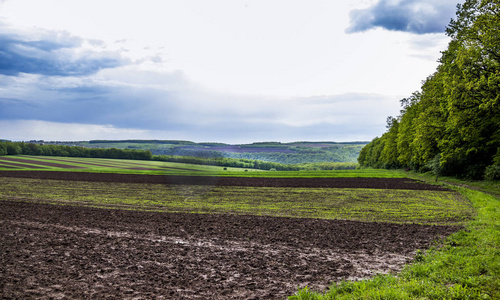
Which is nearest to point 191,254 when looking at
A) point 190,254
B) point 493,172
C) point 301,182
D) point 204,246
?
point 190,254

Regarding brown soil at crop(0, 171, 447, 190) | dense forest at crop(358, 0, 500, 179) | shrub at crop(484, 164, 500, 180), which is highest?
dense forest at crop(358, 0, 500, 179)

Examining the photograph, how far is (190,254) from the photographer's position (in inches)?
480

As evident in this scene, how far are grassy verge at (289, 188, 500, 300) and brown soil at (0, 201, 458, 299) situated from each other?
2.53 ft

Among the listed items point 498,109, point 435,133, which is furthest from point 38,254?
point 435,133

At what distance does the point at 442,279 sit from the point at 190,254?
7826 millimetres

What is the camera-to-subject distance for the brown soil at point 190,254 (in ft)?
29.4

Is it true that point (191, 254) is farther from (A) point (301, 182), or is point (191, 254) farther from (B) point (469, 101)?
(A) point (301, 182)

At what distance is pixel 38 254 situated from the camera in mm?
12008

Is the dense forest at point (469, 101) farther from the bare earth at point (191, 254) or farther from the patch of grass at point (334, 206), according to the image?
the bare earth at point (191, 254)

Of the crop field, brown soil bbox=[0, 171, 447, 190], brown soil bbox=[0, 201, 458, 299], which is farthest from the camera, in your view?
brown soil bbox=[0, 171, 447, 190]

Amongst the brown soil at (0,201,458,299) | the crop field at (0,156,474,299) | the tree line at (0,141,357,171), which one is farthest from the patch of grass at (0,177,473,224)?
the tree line at (0,141,357,171)

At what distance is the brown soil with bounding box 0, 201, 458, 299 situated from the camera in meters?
8.97

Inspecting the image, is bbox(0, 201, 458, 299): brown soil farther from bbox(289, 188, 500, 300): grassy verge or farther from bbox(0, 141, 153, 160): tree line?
bbox(0, 141, 153, 160): tree line

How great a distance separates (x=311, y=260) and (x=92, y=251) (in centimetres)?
789
